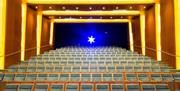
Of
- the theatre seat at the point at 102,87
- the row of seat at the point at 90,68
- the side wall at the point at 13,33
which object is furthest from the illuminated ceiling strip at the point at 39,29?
the theatre seat at the point at 102,87

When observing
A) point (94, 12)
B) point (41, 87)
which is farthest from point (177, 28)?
point (94, 12)

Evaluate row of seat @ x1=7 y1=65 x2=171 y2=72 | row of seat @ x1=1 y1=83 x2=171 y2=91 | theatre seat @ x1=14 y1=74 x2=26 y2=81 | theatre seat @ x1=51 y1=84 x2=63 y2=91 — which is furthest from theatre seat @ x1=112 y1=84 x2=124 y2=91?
theatre seat @ x1=14 y1=74 x2=26 y2=81

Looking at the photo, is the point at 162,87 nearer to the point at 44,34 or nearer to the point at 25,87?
the point at 25,87

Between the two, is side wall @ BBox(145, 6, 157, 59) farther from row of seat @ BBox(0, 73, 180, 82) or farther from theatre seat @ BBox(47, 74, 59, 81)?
theatre seat @ BBox(47, 74, 59, 81)

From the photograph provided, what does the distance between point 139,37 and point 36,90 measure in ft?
20.1

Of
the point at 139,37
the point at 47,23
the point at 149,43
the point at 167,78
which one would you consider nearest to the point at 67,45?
the point at 47,23

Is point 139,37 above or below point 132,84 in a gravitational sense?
above

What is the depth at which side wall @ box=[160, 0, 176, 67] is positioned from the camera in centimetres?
603

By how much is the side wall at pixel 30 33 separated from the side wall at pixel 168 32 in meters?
3.37

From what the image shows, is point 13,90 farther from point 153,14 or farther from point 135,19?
point 135,19

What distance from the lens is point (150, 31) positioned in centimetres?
814

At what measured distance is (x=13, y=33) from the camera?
6.34 m

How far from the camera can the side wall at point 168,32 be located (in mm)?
6033

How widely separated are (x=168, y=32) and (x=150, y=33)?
5.64 ft
